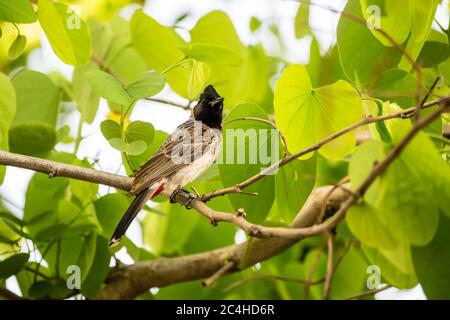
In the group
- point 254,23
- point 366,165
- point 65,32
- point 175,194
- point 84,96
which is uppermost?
point 254,23

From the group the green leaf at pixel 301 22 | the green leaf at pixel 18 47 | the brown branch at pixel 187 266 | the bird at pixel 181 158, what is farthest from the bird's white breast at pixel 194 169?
the green leaf at pixel 18 47

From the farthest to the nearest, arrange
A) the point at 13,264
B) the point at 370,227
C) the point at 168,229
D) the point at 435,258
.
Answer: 1. the point at 168,229
2. the point at 13,264
3. the point at 435,258
4. the point at 370,227

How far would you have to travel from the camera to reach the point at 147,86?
5.65ft

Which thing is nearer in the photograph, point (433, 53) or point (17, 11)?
point (17, 11)

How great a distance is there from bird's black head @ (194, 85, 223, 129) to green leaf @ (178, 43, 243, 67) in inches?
16.1

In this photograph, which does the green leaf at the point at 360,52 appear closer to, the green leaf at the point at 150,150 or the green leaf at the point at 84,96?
the green leaf at the point at 150,150

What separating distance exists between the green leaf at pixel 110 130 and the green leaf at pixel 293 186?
417 millimetres

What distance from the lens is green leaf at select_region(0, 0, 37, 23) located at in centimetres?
185

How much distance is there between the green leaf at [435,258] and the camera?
4.83ft

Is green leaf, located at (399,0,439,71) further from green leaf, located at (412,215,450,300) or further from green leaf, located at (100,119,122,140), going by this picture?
green leaf, located at (100,119,122,140)

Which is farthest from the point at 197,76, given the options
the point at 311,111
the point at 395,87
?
the point at 395,87

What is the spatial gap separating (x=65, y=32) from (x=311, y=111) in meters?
0.68

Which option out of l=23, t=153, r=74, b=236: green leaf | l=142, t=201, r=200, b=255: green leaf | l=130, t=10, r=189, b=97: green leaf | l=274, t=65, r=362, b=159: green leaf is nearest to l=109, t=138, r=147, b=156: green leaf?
l=274, t=65, r=362, b=159: green leaf

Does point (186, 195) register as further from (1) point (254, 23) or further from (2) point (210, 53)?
(1) point (254, 23)
